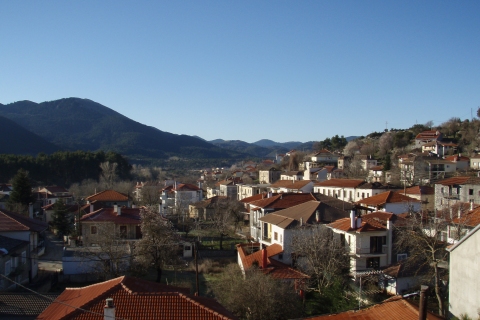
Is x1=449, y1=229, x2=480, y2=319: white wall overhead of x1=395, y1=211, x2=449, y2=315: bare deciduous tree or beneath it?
overhead

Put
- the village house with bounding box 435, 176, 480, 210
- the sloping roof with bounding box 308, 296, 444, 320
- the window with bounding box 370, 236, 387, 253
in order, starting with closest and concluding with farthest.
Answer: the sloping roof with bounding box 308, 296, 444, 320
the window with bounding box 370, 236, 387, 253
the village house with bounding box 435, 176, 480, 210

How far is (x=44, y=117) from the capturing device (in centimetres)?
19588

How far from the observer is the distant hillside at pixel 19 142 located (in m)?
117

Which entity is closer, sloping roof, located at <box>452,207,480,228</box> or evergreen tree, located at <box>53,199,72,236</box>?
sloping roof, located at <box>452,207,480,228</box>

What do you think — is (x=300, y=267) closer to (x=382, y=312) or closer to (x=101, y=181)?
(x=382, y=312)

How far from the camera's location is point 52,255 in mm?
33094

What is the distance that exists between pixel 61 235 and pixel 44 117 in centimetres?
17086

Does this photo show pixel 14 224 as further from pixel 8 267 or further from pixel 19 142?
pixel 19 142

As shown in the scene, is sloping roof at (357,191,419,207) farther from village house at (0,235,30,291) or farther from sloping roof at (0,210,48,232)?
village house at (0,235,30,291)

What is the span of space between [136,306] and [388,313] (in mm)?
7310

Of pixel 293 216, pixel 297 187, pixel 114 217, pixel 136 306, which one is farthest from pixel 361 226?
pixel 297 187

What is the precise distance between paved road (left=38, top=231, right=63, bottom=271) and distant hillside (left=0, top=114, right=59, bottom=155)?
82036 mm

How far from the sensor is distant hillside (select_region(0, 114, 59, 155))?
117m

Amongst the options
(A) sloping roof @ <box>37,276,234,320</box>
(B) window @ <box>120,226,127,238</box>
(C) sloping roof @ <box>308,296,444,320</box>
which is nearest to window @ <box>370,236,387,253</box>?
(C) sloping roof @ <box>308,296,444,320</box>
